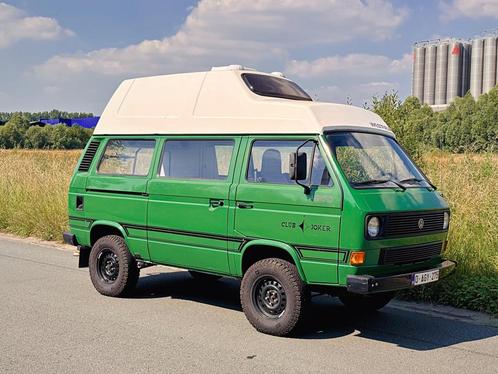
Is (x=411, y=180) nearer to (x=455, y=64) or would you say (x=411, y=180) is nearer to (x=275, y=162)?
(x=275, y=162)

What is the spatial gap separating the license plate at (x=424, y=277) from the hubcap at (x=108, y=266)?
3.79 metres

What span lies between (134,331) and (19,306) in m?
1.78

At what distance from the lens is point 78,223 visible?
8.22 metres

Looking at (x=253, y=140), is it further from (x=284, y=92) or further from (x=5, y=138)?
(x=5, y=138)

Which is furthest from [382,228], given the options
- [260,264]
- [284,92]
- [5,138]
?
[5,138]

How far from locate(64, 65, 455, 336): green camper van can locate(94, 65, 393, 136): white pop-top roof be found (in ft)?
0.06

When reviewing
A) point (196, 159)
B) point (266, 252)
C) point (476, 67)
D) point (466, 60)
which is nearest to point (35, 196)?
point (196, 159)

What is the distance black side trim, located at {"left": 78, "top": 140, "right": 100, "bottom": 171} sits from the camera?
8227 millimetres

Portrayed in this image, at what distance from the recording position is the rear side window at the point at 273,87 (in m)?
6.99

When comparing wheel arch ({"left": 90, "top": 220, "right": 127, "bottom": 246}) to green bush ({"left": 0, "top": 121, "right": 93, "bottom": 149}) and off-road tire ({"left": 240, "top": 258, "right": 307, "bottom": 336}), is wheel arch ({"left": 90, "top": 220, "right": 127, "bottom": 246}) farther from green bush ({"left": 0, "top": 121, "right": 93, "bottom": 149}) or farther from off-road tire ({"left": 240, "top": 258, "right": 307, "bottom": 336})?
green bush ({"left": 0, "top": 121, "right": 93, "bottom": 149})

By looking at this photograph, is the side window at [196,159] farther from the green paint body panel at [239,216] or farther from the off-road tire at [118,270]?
the off-road tire at [118,270]

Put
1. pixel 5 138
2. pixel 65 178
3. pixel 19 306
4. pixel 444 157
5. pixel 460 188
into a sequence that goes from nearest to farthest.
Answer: pixel 19 306 < pixel 460 188 < pixel 444 157 < pixel 65 178 < pixel 5 138

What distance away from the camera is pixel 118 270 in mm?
7809

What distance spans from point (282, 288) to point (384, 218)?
1.24m
